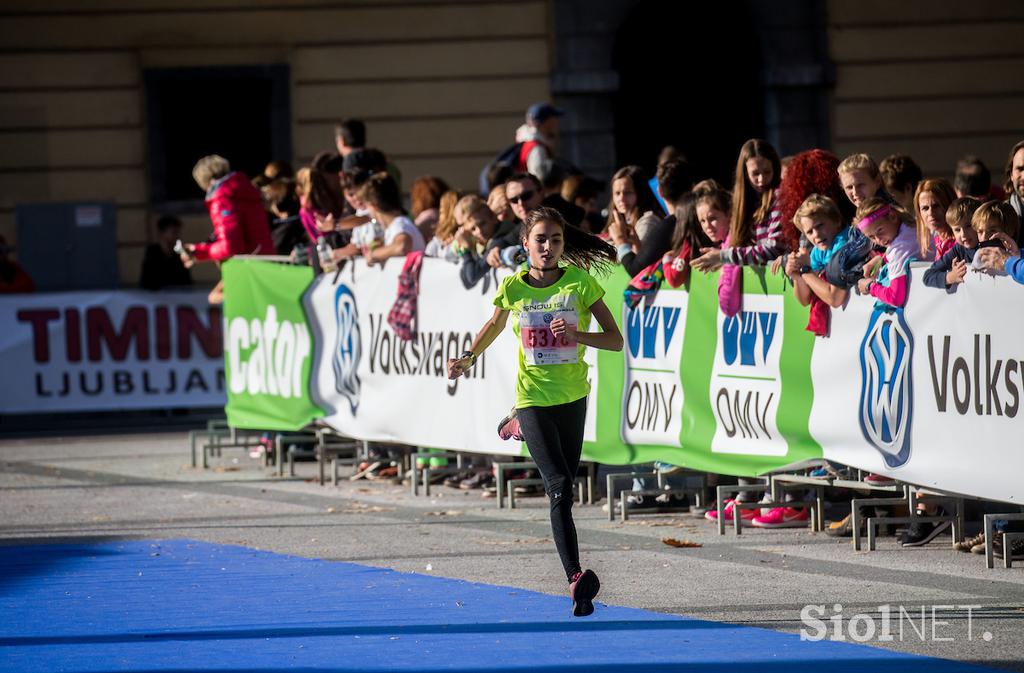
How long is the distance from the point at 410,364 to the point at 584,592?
535cm

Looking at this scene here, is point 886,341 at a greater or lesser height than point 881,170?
lesser

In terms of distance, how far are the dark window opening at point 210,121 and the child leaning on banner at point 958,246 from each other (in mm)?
14244

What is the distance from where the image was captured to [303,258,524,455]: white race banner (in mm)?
12141

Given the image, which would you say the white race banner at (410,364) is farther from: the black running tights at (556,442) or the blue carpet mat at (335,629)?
the black running tights at (556,442)

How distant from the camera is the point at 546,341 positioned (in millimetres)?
8352

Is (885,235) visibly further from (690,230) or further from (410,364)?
(410,364)

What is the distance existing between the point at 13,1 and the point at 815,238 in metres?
14.4

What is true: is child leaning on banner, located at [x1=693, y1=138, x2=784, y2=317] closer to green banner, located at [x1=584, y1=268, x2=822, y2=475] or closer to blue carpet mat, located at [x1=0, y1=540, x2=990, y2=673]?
green banner, located at [x1=584, y1=268, x2=822, y2=475]

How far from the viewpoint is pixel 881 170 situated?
35.0ft

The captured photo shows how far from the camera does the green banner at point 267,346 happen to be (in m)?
14.3

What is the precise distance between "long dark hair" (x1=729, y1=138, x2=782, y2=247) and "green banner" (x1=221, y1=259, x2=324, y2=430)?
4.54 m

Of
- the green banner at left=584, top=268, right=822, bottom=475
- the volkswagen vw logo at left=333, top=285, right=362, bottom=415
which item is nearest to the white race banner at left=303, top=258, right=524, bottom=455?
the volkswagen vw logo at left=333, top=285, right=362, bottom=415

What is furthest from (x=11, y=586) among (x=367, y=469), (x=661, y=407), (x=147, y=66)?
(x=147, y=66)

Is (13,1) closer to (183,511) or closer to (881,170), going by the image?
(183,511)
